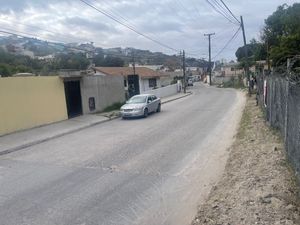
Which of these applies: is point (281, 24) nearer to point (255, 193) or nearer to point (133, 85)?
point (133, 85)

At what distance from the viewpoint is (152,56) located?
6769 cm

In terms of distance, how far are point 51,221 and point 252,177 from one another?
13.4 ft

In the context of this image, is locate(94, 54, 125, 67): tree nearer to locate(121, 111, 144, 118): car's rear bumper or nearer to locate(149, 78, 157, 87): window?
locate(149, 78, 157, 87): window

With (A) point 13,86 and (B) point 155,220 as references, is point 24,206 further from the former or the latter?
(A) point 13,86

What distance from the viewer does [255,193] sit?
23.2ft

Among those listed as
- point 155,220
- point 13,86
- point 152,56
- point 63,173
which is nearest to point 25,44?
point 13,86

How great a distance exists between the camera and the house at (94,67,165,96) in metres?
41.6

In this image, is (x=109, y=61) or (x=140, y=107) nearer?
(x=140, y=107)

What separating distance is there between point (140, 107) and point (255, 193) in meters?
17.3

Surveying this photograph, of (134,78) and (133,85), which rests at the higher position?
(134,78)

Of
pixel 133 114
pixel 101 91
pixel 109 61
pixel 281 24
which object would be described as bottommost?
pixel 133 114

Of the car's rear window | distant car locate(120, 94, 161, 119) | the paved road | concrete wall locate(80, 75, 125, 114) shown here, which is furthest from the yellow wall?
the car's rear window

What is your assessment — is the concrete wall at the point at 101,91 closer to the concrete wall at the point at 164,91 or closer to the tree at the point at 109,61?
the concrete wall at the point at 164,91

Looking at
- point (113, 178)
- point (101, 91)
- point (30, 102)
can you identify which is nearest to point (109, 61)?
point (101, 91)
